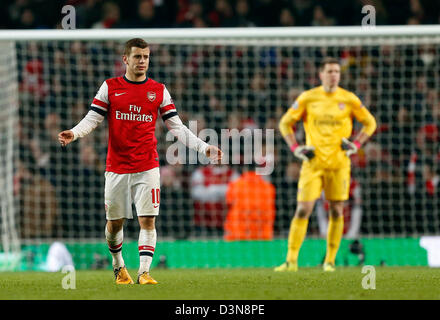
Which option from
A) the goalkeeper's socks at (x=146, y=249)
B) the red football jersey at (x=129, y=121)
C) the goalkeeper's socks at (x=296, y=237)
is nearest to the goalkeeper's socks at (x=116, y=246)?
the goalkeeper's socks at (x=146, y=249)

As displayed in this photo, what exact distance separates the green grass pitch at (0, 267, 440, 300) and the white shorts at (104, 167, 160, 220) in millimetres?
591

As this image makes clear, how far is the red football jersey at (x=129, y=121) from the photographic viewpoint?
7031 millimetres

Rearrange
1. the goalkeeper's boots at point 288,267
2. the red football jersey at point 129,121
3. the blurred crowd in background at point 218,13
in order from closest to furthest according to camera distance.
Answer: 1. the red football jersey at point 129,121
2. the goalkeeper's boots at point 288,267
3. the blurred crowd in background at point 218,13

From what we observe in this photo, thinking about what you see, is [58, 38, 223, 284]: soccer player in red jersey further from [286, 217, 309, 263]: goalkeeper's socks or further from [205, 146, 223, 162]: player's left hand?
[286, 217, 309, 263]: goalkeeper's socks

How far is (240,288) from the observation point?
6547mm

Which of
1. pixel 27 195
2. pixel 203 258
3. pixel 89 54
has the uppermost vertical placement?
pixel 89 54

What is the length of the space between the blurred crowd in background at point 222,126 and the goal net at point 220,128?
2 centimetres

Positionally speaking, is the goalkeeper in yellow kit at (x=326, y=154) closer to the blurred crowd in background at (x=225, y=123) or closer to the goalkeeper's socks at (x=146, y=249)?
the blurred crowd in background at (x=225, y=123)

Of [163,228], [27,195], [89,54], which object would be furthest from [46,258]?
[89,54]

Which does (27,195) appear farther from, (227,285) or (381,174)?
(227,285)

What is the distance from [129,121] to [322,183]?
3.25 meters

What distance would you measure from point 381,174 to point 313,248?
2.11 meters

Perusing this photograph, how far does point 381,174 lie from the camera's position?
1227cm

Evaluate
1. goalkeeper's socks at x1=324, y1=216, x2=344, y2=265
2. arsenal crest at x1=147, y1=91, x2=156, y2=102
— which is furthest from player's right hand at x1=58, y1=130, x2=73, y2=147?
goalkeeper's socks at x1=324, y1=216, x2=344, y2=265
